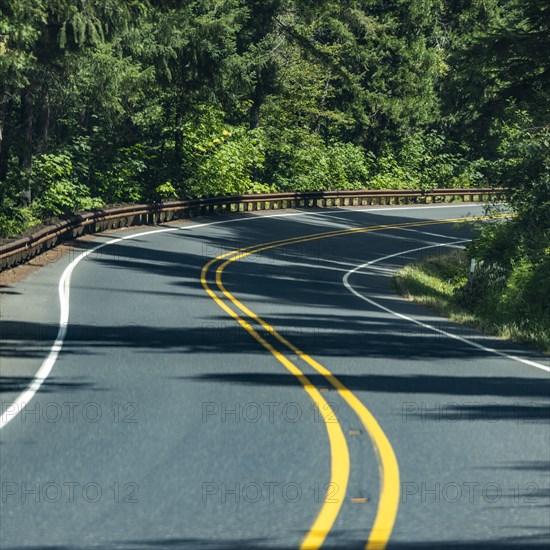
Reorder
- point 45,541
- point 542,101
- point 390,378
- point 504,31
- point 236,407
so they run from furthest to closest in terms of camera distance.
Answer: point 542,101, point 504,31, point 390,378, point 236,407, point 45,541

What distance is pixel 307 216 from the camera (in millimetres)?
47719

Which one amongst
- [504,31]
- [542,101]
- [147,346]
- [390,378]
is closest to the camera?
[390,378]

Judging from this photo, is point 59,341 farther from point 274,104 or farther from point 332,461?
point 274,104

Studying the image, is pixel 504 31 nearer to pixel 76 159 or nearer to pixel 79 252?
pixel 79 252

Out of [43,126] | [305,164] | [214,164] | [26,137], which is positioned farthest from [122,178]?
[305,164]

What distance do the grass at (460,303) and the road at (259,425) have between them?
74 centimetres

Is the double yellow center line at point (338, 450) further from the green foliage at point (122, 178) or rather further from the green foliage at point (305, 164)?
the green foliage at point (305, 164)

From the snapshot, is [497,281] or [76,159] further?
[76,159]

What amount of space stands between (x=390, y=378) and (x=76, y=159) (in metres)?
35.2

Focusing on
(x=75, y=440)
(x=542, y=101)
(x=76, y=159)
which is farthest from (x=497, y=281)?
(x=76, y=159)

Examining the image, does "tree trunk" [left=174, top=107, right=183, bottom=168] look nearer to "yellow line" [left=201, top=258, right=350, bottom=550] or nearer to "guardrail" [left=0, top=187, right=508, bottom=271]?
"guardrail" [left=0, top=187, right=508, bottom=271]

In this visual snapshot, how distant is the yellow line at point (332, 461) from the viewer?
23.8ft

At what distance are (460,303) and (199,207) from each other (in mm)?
20761

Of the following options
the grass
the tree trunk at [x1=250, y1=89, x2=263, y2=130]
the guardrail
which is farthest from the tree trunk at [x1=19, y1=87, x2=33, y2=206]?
the tree trunk at [x1=250, y1=89, x2=263, y2=130]
